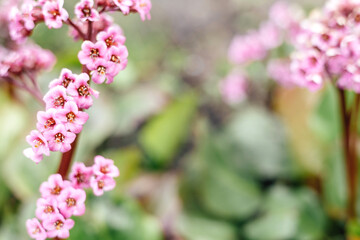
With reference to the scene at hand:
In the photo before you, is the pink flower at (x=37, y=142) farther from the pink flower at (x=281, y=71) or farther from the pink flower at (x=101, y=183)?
the pink flower at (x=281, y=71)

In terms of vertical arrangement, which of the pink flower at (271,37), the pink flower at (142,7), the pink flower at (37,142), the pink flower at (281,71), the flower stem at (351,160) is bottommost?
the flower stem at (351,160)

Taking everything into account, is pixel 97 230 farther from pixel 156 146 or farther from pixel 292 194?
pixel 292 194

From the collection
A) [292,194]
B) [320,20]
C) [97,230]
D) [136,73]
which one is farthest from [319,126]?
[136,73]

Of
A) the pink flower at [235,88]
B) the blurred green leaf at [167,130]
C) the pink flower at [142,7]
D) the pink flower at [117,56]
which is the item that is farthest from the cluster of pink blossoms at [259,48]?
the pink flower at [117,56]

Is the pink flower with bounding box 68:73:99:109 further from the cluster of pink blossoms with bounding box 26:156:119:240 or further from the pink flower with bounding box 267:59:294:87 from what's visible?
the pink flower with bounding box 267:59:294:87

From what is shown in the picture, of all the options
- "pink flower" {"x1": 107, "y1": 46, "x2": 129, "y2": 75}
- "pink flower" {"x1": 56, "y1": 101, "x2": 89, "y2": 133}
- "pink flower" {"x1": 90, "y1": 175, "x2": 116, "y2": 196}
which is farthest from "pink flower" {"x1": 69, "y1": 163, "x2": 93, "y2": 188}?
"pink flower" {"x1": 107, "y1": 46, "x2": 129, "y2": 75}

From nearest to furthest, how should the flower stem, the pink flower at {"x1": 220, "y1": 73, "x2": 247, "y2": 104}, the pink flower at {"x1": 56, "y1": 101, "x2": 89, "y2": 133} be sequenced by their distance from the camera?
1. the pink flower at {"x1": 56, "y1": 101, "x2": 89, "y2": 133}
2. the flower stem
3. the pink flower at {"x1": 220, "y1": 73, "x2": 247, "y2": 104}
